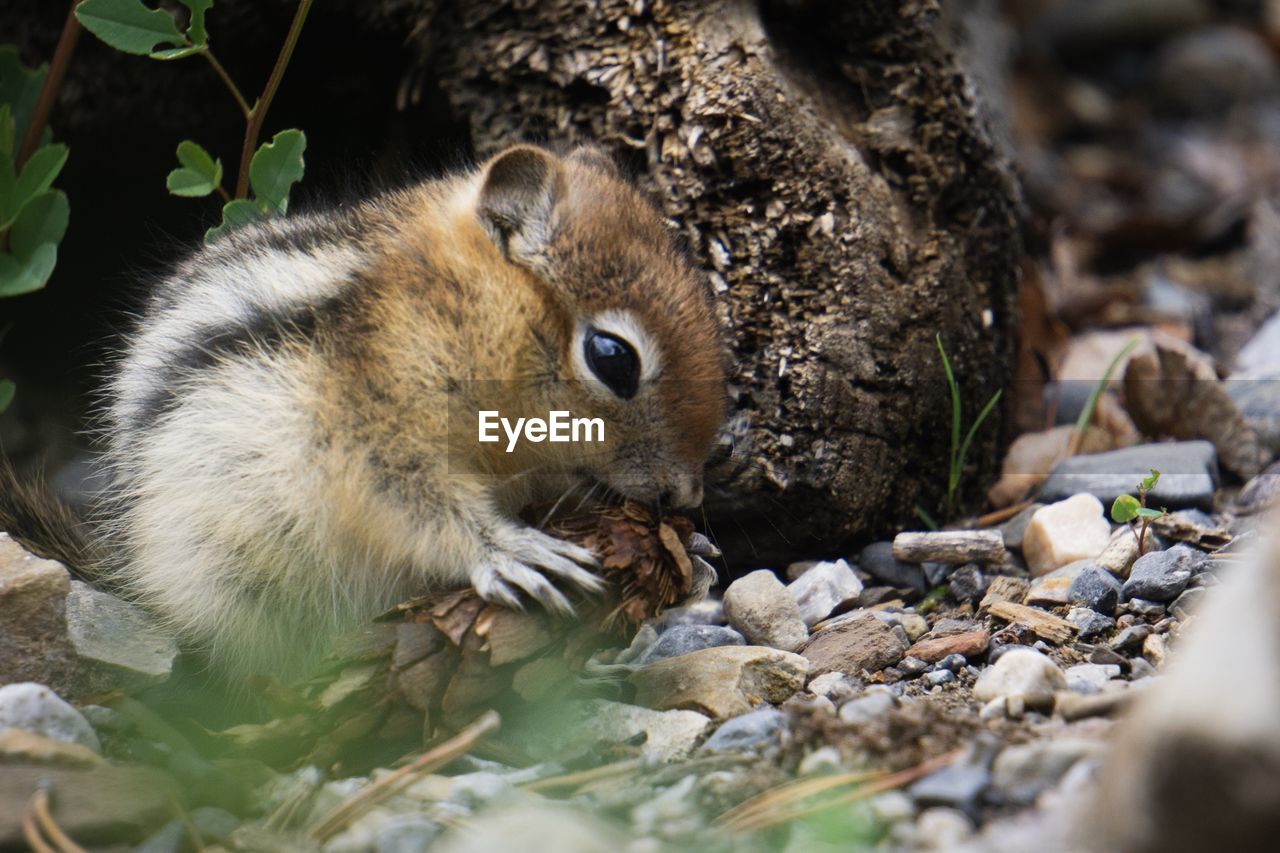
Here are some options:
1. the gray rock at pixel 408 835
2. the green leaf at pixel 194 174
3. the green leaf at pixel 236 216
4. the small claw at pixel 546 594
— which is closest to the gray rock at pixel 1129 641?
the small claw at pixel 546 594

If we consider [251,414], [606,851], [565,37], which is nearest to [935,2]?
[565,37]

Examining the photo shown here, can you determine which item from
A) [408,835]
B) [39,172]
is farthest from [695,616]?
[39,172]

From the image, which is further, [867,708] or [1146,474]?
[1146,474]

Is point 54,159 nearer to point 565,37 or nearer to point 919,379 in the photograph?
point 565,37

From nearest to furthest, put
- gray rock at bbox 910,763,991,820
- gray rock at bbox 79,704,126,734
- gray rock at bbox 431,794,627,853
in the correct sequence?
1. gray rock at bbox 431,794,627,853
2. gray rock at bbox 910,763,991,820
3. gray rock at bbox 79,704,126,734

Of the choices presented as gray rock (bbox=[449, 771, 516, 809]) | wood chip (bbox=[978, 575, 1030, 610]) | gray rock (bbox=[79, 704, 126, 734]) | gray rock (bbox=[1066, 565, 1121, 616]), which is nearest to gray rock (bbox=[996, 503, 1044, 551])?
wood chip (bbox=[978, 575, 1030, 610])

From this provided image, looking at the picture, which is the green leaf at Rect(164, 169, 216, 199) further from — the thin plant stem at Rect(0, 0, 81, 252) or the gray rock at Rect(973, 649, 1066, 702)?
the gray rock at Rect(973, 649, 1066, 702)

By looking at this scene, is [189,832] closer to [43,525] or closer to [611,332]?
[611,332]
